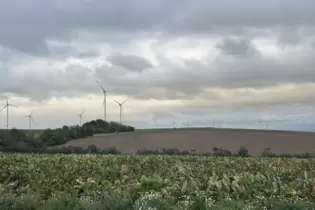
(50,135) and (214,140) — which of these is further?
(50,135)

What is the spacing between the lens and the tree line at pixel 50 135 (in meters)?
73.1

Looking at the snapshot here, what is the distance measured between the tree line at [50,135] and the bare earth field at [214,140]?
7773 mm

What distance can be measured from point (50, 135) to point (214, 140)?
27.1 meters

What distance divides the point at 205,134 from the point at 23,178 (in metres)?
51.9

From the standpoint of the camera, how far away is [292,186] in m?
15.9

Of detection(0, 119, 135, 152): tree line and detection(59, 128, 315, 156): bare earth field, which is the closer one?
detection(59, 128, 315, 156): bare earth field

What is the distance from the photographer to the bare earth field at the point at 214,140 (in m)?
67.3

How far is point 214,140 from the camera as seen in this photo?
70250 mm

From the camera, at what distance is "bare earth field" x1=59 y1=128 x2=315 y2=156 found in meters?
67.3

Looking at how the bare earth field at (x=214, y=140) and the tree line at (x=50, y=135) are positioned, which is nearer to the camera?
the bare earth field at (x=214, y=140)

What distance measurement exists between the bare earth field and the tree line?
7.77 metres

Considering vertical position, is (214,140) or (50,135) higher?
(50,135)

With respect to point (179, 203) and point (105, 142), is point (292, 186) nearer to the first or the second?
point (179, 203)

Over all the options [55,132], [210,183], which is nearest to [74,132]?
[55,132]
